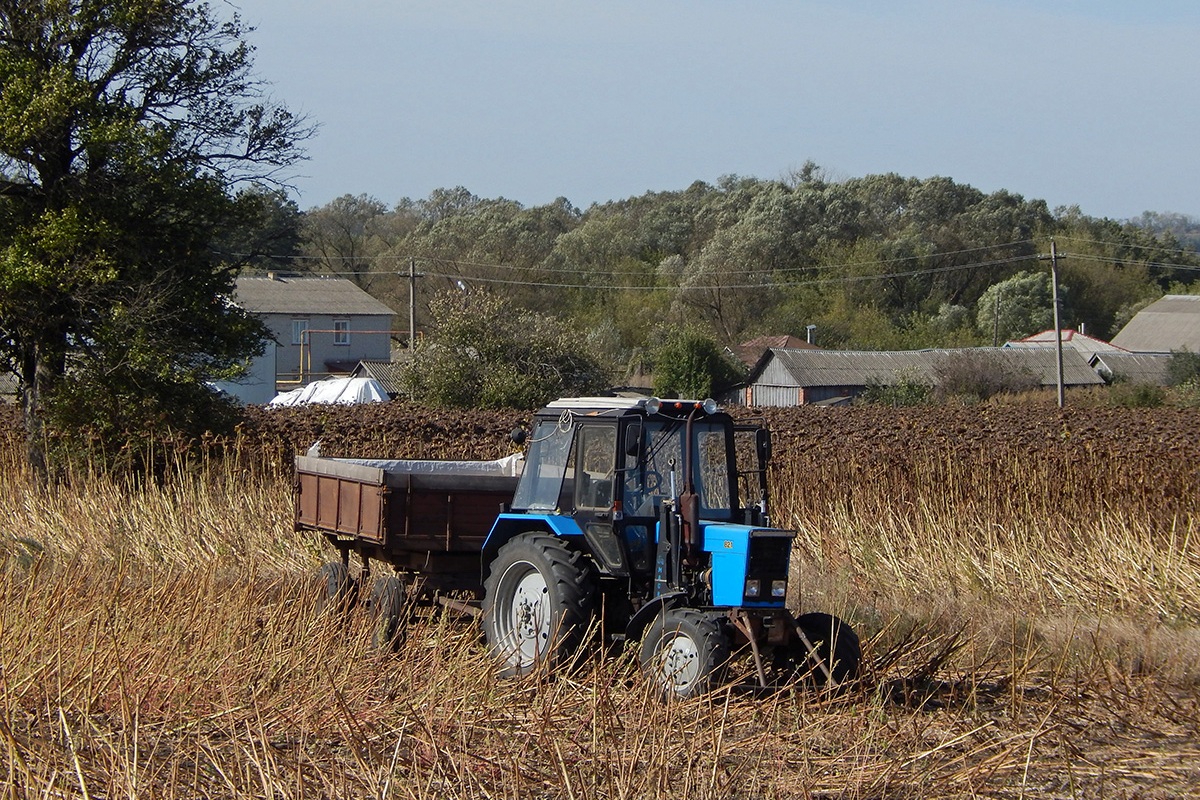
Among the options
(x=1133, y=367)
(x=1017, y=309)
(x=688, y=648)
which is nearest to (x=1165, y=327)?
(x=1017, y=309)

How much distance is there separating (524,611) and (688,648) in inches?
58.1

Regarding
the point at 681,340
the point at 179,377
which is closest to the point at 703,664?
the point at 179,377

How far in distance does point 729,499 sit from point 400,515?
2508 millimetres

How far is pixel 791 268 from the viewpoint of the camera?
70250 mm

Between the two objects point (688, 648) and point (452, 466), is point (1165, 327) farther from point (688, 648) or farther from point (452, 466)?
point (688, 648)

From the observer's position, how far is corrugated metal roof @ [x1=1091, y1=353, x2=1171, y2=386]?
55.9 meters

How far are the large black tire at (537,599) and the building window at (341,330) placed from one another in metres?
49.3

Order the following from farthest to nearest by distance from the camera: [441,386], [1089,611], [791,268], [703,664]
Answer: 1. [791,268]
2. [441,386]
3. [1089,611]
4. [703,664]

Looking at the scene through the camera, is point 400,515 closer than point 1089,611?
Yes

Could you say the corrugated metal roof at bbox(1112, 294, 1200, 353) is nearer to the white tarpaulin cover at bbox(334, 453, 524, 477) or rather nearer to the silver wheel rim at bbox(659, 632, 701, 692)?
the white tarpaulin cover at bbox(334, 453, 524, 477)

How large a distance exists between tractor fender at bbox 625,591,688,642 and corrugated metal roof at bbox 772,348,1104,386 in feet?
141

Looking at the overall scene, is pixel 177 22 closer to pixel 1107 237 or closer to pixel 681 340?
pixel 681 340

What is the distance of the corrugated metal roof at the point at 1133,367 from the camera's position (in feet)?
183

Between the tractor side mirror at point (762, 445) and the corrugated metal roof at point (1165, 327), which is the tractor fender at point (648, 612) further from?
the corrugated metal roof at point (1165, 327)
